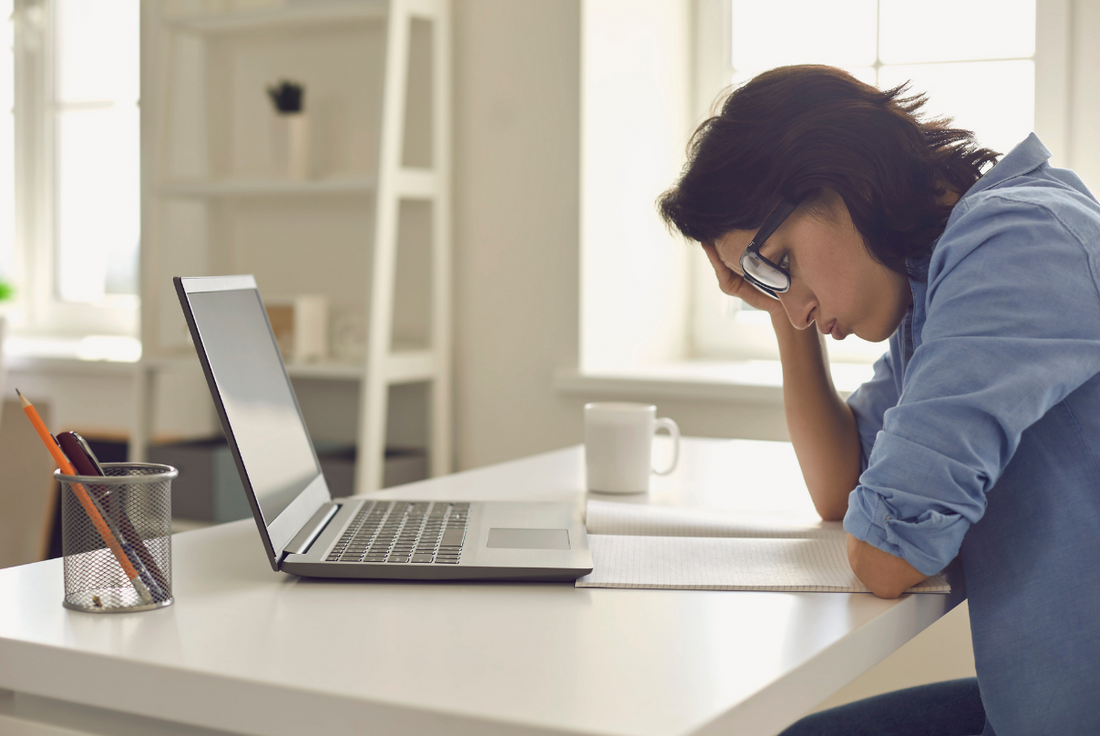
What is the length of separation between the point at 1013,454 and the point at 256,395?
2.07ft

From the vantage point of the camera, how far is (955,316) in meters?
0.76

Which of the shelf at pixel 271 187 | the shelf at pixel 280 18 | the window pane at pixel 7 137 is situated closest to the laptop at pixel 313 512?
the shelf at pixel 271 187

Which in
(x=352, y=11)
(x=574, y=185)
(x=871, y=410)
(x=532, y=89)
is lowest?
(x=871, y=410)

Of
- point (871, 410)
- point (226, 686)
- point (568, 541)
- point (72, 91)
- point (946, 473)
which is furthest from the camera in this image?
point (72, 91)

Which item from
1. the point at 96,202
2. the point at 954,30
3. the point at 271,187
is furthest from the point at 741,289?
the point at 96,202

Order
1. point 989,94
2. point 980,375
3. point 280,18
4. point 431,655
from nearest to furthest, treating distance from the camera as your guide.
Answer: point 431,655 < point 980,375 < point 989,94 < point 280,18

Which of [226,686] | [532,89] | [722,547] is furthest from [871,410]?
[532,89]

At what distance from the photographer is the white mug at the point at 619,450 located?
1206 mm

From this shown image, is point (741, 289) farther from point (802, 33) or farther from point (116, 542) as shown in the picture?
point (802, 33)

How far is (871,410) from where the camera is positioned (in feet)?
3.92

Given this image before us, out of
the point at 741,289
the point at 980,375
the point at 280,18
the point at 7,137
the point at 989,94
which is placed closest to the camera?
the point at 980,375

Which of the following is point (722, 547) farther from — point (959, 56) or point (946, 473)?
point (959, 56)

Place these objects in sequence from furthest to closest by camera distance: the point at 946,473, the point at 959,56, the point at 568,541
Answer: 1. the point at 959,56
2. the point at 568,541
3. the point at 946,473

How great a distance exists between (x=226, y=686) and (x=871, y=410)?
850 millimetres
